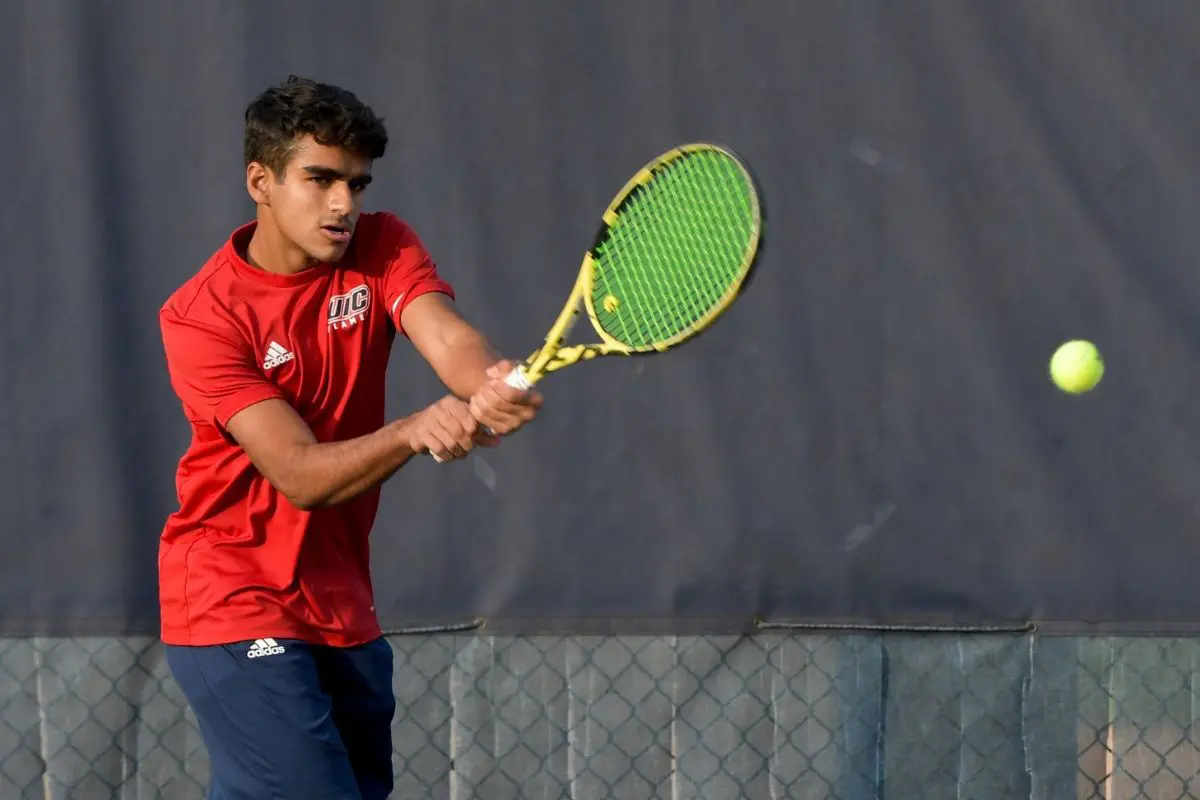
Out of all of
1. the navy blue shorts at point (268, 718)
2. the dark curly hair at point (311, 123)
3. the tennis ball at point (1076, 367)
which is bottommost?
the navy blue shorts at point (268, 718)

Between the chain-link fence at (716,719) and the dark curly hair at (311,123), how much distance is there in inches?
67.0

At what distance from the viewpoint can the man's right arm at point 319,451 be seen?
2756 millimetres

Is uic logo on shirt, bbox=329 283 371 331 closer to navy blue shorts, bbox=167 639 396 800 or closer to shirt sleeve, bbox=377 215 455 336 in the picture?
shirt sleeve, bbox=377 215 455 336

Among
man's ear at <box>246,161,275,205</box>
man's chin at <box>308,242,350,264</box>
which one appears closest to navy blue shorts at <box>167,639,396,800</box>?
man's chin at <box>308,242,350,264</box>

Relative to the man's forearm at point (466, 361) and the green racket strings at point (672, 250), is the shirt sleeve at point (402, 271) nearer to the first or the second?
the man's forearm at point (466, 361)

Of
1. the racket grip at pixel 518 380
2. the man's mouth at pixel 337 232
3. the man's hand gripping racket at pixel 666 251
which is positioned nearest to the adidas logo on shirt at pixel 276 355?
the man's mouth at pixel 337 232

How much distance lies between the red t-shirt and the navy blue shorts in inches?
1.6

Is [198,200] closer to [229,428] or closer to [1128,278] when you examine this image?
[229,428]

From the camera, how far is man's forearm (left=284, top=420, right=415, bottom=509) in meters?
2.81

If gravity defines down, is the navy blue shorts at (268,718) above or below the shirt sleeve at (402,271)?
below

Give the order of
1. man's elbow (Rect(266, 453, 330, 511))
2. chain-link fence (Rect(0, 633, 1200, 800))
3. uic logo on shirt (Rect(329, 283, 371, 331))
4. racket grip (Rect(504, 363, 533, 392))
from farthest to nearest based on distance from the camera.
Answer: chain-link fence (Rect(0, 633, 1200, 800)), uic logo on shirt (Rect(329, 283, 371, 331)), man's elbow (Rect(266, 453, 330, 511)), racket grip (Rect(504, 363, 533, 392))

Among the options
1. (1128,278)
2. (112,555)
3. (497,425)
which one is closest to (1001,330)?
(1128,278)

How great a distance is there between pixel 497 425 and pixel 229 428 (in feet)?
2.06

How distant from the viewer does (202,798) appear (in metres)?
4.36
